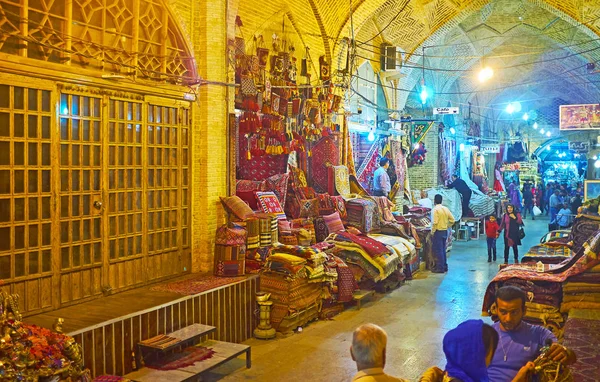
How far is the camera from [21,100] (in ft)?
18.8

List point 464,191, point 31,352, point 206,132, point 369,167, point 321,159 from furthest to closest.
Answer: point 464,191
point 369,167
point 321,159
point 206,132
point 31,352

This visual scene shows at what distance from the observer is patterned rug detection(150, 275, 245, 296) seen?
22.7ft

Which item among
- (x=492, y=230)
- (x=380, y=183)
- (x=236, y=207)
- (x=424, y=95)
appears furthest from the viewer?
(x=424, y=95)

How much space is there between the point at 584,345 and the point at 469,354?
2019mm

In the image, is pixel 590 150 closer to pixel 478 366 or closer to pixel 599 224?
pixel 599 224

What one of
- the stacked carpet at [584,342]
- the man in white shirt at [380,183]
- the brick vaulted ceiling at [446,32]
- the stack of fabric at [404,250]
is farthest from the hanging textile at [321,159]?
the stacked carpet at [584,342]

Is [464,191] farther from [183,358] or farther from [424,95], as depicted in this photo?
[183,358]

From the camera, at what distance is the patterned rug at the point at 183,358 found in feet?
18.8

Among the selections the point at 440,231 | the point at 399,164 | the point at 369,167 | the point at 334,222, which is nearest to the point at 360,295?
the point at 334,222

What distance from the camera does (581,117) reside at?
19469mm

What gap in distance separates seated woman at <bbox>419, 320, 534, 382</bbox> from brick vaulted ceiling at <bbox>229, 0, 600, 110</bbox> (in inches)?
255

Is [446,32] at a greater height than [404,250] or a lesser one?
greater

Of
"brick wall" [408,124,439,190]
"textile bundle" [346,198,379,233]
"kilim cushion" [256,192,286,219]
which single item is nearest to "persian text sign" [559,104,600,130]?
"brick wall" [408,124,439,190]

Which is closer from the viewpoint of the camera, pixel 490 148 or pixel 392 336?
pixel 392 336
